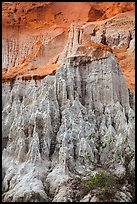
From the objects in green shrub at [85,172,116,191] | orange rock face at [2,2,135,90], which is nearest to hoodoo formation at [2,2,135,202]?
green shrub at [85,172,116,191]

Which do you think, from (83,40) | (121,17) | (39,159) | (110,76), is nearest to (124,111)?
(110,76)

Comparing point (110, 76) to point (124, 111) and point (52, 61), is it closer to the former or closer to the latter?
point (124, 111)

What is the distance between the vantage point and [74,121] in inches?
1439

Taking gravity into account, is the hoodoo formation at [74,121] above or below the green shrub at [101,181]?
above

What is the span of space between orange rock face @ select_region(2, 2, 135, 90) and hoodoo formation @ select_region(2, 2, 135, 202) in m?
1.44

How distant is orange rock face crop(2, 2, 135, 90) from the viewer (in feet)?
165

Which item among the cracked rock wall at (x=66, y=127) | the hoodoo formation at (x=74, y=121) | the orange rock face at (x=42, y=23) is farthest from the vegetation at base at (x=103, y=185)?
the orange rock face at (x=42, y=23)

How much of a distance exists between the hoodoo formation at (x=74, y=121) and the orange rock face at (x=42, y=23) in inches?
56.8

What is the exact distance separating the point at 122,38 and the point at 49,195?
18344 mm

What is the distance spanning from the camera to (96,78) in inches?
1537

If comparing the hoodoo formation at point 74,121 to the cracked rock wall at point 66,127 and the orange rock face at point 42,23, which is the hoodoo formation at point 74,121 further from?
the orange rock face at point 42,23

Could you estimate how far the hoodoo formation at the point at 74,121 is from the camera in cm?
3278

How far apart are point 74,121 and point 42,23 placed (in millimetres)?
24049

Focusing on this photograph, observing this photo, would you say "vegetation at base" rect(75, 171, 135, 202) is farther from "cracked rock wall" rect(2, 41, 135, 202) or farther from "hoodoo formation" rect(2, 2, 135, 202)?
"cracked rock wall" rect(2, 41, 135, 202)
